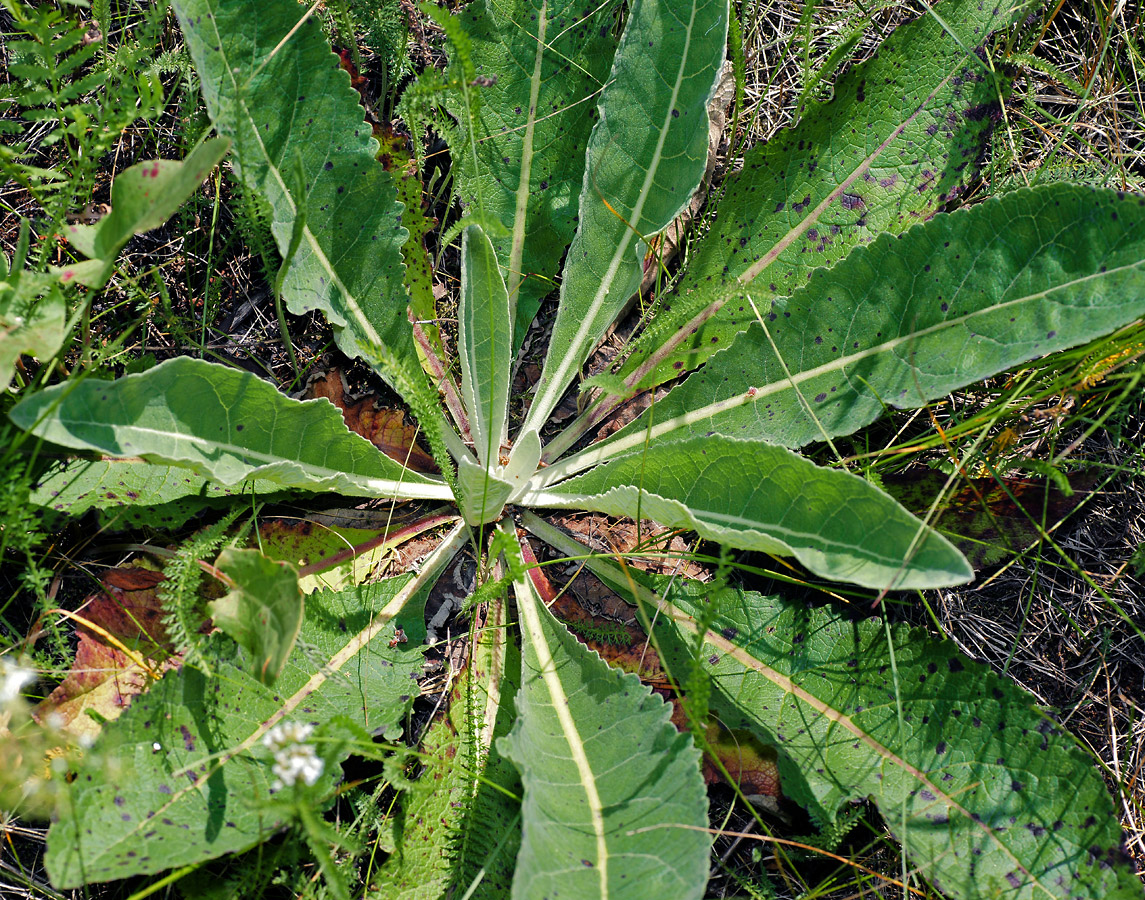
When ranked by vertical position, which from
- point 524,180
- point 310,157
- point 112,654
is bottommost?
point 112,654

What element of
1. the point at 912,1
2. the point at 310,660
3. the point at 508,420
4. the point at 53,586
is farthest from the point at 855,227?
the point at 53,586

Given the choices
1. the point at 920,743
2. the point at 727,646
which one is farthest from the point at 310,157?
the point at 920,743

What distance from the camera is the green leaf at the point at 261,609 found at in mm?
1593

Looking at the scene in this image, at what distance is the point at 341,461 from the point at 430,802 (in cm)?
84

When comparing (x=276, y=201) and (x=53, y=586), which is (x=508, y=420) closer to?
(x=276, y=201)

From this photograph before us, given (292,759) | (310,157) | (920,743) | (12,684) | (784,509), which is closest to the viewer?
(292,759)

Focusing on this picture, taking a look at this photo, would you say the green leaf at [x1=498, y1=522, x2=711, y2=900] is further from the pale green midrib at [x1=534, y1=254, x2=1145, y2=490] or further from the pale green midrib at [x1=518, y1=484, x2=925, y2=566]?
the pale green midrib at [x1=534, y1=254, x2=1145, y2=490]

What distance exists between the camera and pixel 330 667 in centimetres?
191

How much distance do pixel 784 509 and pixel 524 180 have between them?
1214mm

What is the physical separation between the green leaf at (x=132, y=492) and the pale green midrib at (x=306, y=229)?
483 millimetres

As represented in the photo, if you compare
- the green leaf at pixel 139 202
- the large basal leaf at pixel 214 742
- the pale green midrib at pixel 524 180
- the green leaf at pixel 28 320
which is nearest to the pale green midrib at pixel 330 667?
the large basal leaf at pixel 214 742

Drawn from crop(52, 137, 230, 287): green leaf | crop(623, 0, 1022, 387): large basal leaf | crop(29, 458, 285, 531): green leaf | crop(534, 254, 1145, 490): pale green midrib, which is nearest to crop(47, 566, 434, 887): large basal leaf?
crop(29, 458, 285, 531): green leaf

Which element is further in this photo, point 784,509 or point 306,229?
point 306,229

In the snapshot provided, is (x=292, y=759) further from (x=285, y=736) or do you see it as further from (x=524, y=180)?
(x=524, y=180)
